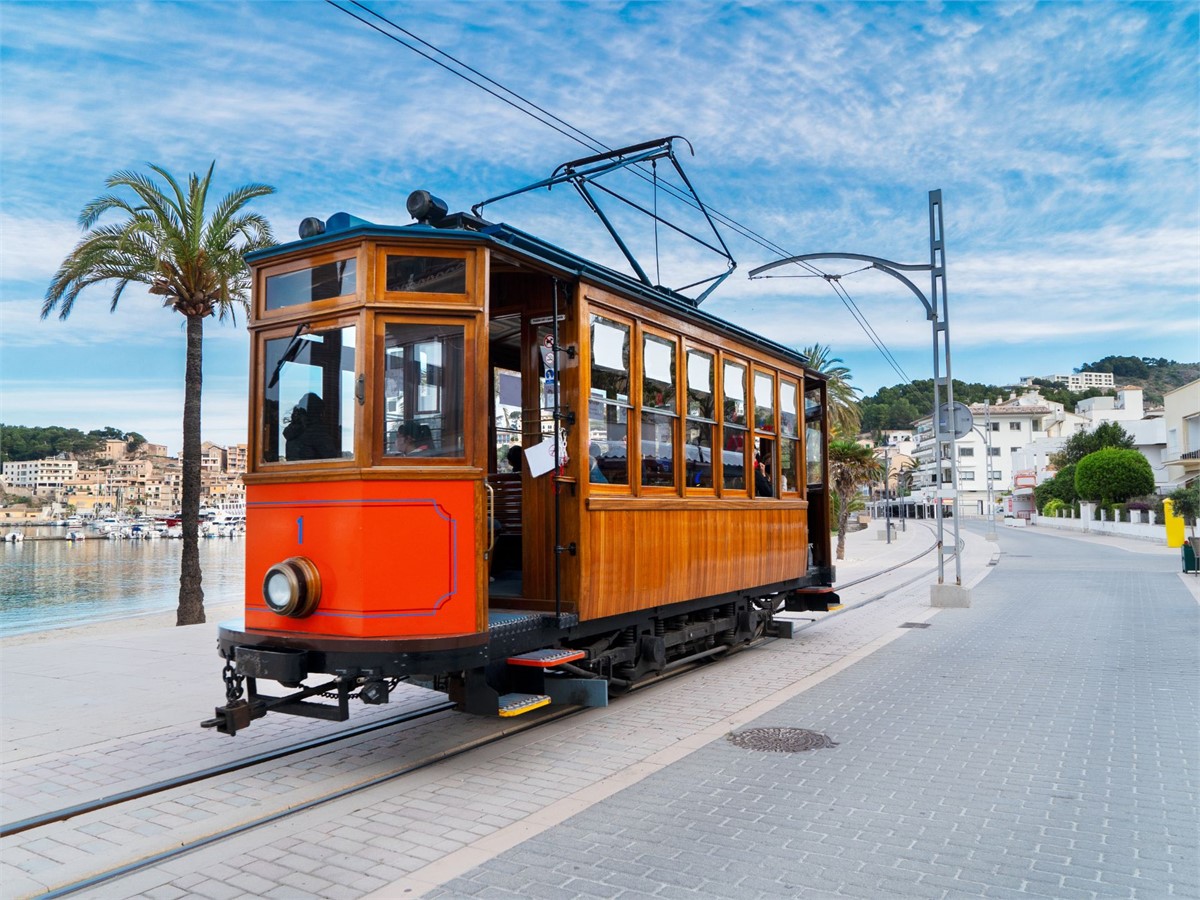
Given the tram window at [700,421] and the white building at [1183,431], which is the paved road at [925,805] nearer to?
the tram window at [700,421]

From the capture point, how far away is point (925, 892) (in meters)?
3.91

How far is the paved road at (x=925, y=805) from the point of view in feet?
13.3

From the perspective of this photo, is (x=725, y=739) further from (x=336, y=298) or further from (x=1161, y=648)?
(x=1161, y=648)

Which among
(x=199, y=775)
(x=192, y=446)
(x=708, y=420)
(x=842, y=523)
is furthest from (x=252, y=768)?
(x=842, y=523)

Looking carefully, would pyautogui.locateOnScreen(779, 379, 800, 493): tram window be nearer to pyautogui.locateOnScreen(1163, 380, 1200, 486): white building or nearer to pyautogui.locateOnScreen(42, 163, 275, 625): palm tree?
pyautogui.locateOnScreen(42, 163, 275, 625): palm tree

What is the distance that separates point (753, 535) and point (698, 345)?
7.79 feet

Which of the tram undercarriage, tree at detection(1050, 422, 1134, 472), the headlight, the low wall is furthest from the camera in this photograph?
tree at detection(1050, 422, 1134, 472)

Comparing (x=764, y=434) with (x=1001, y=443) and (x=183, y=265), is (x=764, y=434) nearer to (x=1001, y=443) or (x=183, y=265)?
(x=183, y=265)

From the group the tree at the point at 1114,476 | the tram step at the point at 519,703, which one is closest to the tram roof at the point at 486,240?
the tram step at the point at 519,703

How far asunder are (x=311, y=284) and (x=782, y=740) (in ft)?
15.1

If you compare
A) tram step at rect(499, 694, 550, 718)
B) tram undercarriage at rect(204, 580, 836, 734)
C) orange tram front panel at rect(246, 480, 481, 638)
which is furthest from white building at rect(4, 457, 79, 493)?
tram step at rect(499, 694, 550, 718)

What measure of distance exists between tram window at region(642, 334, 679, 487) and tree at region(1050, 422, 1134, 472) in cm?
6203

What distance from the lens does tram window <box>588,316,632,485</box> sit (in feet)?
22.9

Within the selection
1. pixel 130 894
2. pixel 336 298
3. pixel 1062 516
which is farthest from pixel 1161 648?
pixel 1062 516
